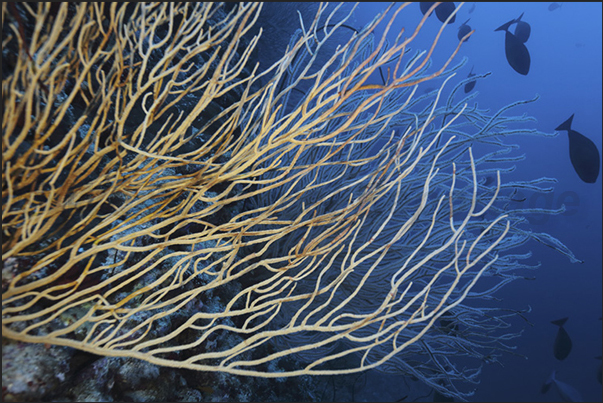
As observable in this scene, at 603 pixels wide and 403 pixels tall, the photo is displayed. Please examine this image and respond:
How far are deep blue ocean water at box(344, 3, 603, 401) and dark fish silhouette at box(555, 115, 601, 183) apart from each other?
72.2 feet

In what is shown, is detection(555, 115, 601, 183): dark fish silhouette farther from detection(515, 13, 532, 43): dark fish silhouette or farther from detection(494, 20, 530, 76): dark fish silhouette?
detection(515, 13, 532, 43): dark fish silhouette

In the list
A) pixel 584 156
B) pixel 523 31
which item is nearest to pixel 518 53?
pixel 523 31

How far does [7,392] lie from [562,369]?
1396 inches

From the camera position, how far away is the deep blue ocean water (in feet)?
86.0

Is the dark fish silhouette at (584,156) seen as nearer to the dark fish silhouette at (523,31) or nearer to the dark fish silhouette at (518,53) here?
the dark fish silhouette at (518,53)

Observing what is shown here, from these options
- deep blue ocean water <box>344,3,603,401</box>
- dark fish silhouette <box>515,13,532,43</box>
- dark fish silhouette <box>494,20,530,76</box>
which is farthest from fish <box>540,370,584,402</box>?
deep blue ocean water <box>344,3,603,401</box>

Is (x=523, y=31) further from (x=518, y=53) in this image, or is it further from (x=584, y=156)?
(x=584, y=156)

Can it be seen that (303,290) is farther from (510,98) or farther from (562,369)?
(510,98)

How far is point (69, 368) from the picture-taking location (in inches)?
51.7

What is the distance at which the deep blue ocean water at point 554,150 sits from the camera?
26.2 m

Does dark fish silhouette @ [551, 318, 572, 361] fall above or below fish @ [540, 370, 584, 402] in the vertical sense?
above

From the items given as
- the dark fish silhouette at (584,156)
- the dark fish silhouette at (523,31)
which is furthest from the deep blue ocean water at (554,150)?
the dark fish silhouette at (584,156)

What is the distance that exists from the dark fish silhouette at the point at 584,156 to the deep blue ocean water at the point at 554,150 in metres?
22.0

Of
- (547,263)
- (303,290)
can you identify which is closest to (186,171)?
(303,290)
